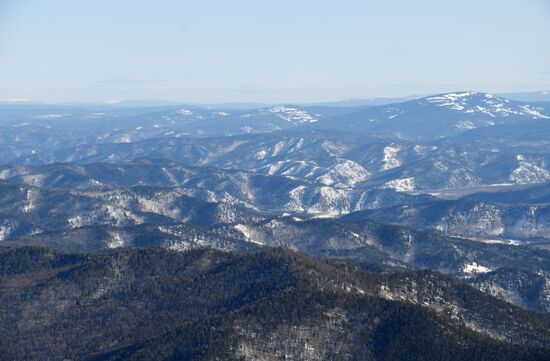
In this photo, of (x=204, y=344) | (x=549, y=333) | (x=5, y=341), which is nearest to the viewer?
(x=204, y=344)

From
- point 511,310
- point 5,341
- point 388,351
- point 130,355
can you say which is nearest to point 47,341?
point 5,341

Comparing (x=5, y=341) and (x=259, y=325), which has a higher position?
(x=259, y=325)

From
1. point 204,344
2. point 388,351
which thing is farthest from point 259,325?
point 388,351

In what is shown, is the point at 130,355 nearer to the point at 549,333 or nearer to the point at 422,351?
the point at 422,351

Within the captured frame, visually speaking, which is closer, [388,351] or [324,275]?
[388,351]

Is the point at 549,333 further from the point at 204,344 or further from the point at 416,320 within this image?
the point at 204,344

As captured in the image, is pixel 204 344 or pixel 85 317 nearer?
pixel 204 344

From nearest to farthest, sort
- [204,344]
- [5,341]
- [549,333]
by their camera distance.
→ [204,344]
[549,333]
[5,341]

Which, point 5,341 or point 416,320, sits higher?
point 416,320

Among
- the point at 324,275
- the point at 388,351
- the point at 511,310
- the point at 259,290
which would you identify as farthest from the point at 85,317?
the point at 511,310
